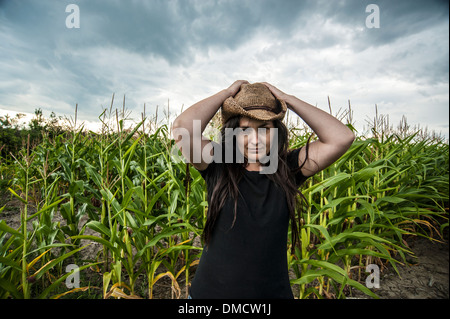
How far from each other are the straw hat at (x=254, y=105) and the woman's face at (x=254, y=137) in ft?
0.12

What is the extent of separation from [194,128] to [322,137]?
0.58 meters

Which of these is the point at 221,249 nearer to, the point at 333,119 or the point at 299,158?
the point at 299,158

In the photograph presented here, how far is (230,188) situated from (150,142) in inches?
88.9

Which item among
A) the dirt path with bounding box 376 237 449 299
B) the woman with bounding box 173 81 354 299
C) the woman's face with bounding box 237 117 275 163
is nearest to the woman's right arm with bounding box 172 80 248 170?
the woman with bounding box 173 81 354 299

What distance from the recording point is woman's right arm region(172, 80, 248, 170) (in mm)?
978

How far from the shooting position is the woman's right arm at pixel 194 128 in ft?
3.21

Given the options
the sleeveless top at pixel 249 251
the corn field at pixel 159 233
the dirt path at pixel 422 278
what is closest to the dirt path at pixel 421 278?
the dirt path at pixel 422 278

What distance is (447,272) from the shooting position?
221 cm

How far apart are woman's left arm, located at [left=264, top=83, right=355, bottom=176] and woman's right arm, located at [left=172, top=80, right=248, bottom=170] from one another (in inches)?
14.0

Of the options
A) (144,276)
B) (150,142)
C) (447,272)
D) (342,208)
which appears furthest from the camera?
(150,142)

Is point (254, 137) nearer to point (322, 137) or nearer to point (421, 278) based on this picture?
point (322, 137)

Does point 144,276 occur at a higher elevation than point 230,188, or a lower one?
lower

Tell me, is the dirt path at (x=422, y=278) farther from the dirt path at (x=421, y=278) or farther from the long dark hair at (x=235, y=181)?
the long dark hair at (x=235, y=181)
